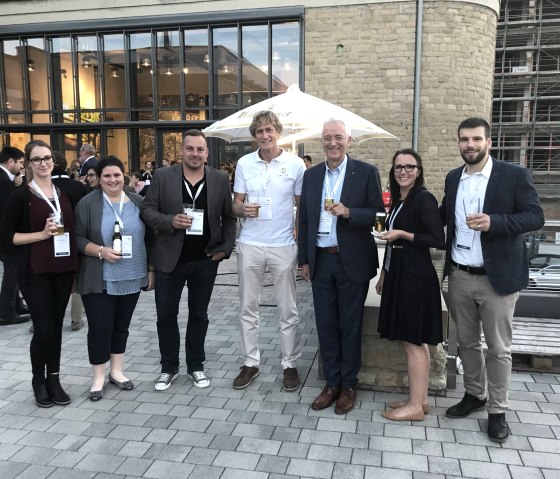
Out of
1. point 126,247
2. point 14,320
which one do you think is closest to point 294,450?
point 126,247

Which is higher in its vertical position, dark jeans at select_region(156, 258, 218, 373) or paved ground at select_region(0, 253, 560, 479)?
dark jeans at select_region(156, 258, 218, 373)

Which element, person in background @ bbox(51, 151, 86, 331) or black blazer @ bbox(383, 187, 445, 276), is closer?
black blazer @ bbox(383, 187, 445, 276)

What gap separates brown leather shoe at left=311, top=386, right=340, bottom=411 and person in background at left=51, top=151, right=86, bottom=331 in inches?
85.5

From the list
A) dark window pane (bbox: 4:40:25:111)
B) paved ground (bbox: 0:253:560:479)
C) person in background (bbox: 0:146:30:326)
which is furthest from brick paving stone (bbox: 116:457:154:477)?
dark window pane (bbox: 4:40:25:111)

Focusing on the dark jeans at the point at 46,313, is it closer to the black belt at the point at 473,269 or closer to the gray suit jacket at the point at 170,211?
the gray suit jacket at the point at 170,211

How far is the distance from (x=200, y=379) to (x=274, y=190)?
1.72 m

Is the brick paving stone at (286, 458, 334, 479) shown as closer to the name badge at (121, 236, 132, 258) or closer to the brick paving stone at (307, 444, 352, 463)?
the brick paving stone at (307, 444, 352, 463)

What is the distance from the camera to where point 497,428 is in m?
3.21

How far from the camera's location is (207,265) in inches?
160

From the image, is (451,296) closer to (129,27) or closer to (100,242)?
(100,242)

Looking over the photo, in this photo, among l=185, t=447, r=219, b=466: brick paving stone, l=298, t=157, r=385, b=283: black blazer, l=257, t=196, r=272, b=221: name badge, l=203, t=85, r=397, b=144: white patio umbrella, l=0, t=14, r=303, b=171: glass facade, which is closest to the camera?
l=185, t=447, r=219, b=466: brick paving stone

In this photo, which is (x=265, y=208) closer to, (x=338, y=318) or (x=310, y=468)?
Result: (x=338, y=318)

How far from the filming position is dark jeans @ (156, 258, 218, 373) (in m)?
3.99

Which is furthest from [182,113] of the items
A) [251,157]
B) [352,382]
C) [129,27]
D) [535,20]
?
[535,20]
